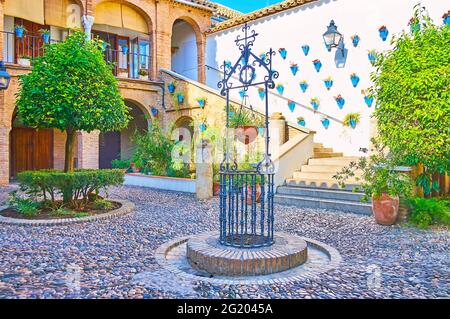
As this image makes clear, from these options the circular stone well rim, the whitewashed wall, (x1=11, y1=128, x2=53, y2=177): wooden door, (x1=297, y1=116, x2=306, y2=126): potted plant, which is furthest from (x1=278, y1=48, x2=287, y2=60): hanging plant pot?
(x1=11, y1=128, x2=53, y2=177): wooden door

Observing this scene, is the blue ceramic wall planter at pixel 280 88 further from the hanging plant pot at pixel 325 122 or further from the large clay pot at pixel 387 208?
the large clay pot at pixel 387 208

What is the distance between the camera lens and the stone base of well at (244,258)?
363 centimetres

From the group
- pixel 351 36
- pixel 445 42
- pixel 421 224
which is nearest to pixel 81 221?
pixel 421 224

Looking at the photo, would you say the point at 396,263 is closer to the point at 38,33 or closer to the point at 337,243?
the point at 337,243

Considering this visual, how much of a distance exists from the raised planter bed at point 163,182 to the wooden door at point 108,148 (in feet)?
15.8

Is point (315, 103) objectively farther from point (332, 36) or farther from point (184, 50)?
point (184, 50)

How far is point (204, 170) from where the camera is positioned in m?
8.83

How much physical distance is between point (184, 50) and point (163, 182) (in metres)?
8.38

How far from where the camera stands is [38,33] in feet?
44.6

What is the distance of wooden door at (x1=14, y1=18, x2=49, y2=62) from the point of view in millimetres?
13119

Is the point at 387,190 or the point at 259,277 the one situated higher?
the point at 387,190

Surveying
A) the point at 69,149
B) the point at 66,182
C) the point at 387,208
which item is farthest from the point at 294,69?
the point at 66,182

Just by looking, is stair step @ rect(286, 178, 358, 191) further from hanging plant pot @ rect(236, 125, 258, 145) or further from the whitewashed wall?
the whitewashed wall
